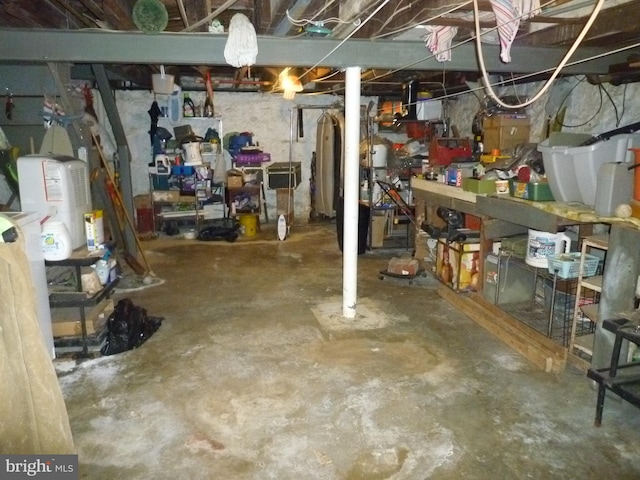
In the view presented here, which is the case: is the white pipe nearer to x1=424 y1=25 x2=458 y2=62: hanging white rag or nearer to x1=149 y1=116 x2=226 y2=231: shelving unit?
x1=424 y1=25 x2=458 y2=62: hanging white rag

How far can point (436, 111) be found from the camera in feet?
21.7

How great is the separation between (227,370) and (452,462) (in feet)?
4.90

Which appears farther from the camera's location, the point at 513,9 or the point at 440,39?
the point at 440,39

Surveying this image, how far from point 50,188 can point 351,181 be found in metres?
2.09

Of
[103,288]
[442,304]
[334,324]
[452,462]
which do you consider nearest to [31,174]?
[103,288]

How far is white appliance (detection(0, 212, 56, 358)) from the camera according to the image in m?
2.60

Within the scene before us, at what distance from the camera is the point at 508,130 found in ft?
16.5

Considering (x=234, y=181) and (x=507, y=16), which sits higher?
(x=507, y=16)

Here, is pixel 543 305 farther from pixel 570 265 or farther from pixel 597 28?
pixel 597 28

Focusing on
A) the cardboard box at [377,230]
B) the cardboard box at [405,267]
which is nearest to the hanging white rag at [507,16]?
the cardboard box at [405,267]

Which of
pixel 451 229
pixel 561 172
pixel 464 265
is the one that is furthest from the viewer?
pixel 451 229

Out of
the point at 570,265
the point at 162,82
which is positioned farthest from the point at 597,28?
the point at 162,82

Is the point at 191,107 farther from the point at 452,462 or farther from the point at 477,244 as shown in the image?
the point at 452,462

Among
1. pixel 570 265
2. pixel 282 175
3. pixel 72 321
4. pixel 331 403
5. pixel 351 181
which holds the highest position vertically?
pixel 351 181
